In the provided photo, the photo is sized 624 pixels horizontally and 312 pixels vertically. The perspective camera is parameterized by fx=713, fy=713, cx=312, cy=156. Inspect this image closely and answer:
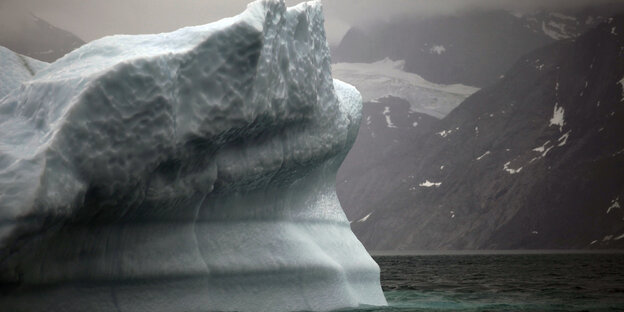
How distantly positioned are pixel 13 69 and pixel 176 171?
3.31m

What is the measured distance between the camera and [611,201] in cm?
15100

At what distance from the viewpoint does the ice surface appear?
9.68 m

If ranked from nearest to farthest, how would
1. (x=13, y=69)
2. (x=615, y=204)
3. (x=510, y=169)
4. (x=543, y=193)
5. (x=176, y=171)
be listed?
(x=176, y=171)
(x=13, y=69)
(x=615, y=204)
(x=543, y=193)
(x=510, y=169)

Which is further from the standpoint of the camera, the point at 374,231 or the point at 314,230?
the point at 374,231

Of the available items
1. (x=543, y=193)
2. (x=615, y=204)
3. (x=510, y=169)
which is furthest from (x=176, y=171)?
(x=510, y=169)

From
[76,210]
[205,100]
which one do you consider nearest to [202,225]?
[205,100]

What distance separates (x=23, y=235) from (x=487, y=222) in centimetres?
16849

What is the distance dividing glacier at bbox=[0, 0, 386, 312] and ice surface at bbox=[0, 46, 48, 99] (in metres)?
0.15

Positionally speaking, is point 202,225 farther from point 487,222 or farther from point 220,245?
point 487,222

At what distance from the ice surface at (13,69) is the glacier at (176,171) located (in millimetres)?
150

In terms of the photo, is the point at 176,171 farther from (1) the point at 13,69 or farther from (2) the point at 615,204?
(2) the point at 615,204

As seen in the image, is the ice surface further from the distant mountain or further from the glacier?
the distant mountain

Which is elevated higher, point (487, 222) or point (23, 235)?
point (23, 235)

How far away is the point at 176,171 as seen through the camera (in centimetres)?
855
